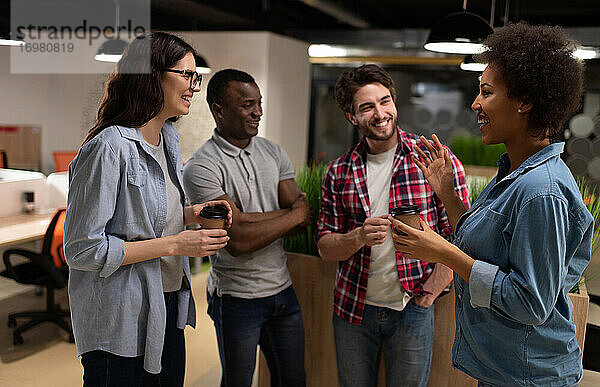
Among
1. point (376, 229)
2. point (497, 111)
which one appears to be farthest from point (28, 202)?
point (497, 111)

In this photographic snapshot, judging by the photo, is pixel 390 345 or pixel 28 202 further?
pixel 28 202

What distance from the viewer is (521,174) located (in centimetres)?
134

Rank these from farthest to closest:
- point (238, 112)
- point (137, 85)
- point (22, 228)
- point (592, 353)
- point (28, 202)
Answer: point (28, 202) < point (22, 228) < point (592, 353) < point (238, 112) < point (137, 85)

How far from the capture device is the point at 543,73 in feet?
4.37

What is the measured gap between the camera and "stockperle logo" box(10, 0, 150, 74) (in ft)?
15.0

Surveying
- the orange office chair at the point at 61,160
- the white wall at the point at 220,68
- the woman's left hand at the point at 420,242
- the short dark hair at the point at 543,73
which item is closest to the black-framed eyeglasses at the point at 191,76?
the woman's left hand at the point at 420,242

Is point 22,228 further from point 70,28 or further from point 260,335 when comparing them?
point 260,335

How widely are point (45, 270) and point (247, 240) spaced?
2.52 metres

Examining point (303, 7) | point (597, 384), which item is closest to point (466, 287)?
point (597, 384)

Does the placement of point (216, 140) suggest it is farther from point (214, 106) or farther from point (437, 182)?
point (437, 182)

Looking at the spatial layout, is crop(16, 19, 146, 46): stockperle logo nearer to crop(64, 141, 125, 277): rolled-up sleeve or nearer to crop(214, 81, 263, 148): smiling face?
crop(214, 81, 263, 148): smiling face

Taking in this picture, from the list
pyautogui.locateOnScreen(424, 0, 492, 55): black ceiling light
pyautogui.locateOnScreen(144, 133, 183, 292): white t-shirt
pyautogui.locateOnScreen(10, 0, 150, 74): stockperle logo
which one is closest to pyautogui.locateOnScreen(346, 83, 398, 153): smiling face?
pyautogui.locateOnScreen(144, 133, 183, 292): white t-shirt

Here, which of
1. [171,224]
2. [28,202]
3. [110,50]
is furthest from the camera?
[28,202]

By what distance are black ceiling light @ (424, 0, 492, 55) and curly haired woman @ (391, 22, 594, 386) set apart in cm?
183
